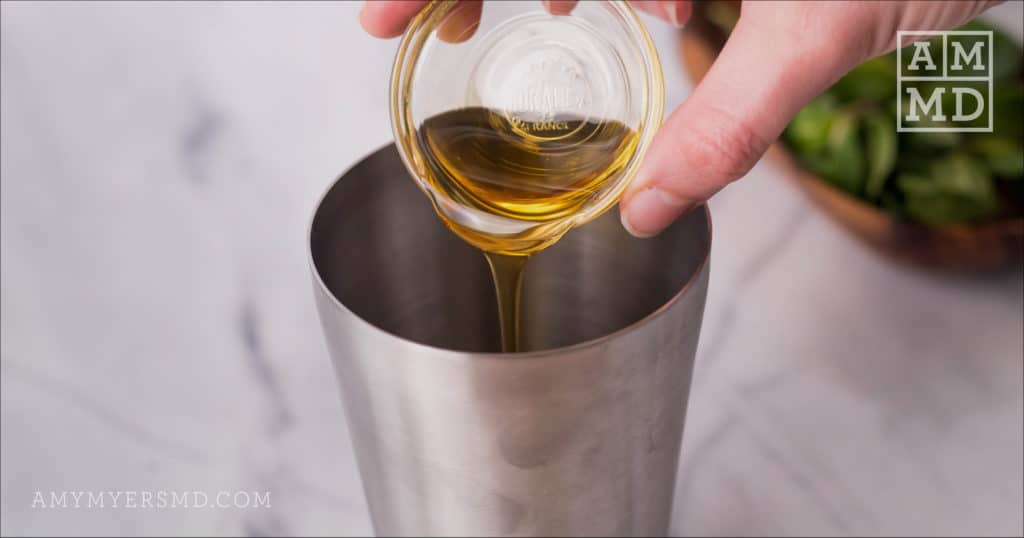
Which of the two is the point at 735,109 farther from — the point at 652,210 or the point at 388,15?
the point at 388,15

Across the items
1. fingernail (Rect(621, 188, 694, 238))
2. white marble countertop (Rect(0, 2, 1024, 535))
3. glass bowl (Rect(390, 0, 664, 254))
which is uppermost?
glass bowl (Rect(390, 0, 664, 254))

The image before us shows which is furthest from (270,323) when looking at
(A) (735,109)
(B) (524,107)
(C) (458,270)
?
(A) (735,109)

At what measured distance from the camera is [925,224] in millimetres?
871

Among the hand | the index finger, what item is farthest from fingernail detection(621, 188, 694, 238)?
the index finger

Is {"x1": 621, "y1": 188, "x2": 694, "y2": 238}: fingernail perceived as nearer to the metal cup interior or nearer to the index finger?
the metal cup interior

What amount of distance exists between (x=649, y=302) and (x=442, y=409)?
9.0 inches

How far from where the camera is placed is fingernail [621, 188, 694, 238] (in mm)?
560

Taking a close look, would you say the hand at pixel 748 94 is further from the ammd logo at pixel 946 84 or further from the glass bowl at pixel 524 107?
the ammd logo at pixel 946 84

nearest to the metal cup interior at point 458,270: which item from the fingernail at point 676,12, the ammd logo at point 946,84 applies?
the fingernail at point 676,12

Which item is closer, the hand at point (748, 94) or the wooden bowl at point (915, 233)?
the hand at point (748, 94)

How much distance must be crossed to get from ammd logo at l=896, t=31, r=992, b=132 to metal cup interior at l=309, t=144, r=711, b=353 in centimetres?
38

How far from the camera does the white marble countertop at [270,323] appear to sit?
755mm

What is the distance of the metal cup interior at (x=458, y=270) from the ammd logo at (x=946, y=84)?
1.24 ft

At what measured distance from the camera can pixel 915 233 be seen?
0.87 metres
